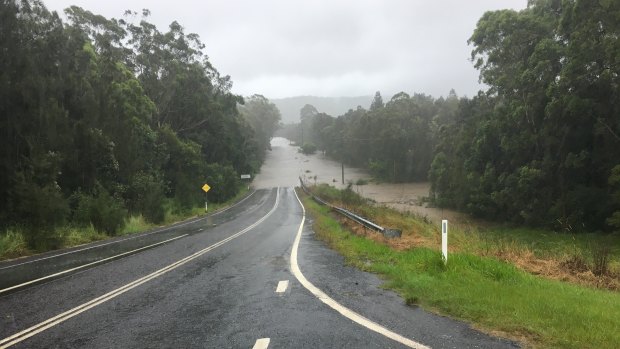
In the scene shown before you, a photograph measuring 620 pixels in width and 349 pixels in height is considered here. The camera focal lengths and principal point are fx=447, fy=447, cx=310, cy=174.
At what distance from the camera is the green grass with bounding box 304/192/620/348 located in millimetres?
4871

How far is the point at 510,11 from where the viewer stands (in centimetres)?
3919

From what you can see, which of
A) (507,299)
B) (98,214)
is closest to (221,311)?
(507,299)

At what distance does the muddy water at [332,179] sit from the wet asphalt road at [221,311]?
1471 inches

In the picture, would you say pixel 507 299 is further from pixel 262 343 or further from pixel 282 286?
pixel 282 286

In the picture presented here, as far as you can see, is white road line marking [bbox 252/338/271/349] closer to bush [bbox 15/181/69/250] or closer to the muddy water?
bush [bbox 15/181/69/250]

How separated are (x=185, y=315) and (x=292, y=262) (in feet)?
15.3

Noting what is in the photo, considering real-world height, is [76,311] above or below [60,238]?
above

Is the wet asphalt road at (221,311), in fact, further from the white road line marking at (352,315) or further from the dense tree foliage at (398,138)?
the dense tree foliage at (398,138)

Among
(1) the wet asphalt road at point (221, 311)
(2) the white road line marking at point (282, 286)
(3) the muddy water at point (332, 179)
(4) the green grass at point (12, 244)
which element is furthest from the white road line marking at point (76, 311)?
(3) the muddy water at point (332, 179)

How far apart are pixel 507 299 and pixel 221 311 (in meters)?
3.98

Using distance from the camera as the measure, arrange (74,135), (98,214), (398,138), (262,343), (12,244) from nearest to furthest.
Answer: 1. (262,343)
2. (12,244)
3. (98,214)
4. (74,135)
5. (398,138)

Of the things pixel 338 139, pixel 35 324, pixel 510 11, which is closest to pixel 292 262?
pixel 35 324

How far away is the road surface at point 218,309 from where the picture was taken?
5090mm

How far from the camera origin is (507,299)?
6113mm
